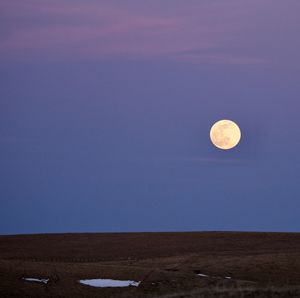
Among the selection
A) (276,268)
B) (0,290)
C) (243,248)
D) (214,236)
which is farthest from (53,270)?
(214,236)

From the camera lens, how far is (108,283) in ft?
118

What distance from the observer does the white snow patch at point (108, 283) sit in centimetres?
3534

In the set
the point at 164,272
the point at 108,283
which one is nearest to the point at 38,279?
the point at 108,283

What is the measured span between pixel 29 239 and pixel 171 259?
Result: 29.9m

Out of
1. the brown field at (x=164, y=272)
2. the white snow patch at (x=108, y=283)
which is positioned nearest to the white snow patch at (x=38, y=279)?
the brown field at (x=164, y=272)

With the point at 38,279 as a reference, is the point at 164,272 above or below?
above

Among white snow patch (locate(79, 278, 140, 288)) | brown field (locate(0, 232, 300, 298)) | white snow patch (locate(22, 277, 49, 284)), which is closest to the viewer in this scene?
brown field (locate(0, 232, 300, 298))

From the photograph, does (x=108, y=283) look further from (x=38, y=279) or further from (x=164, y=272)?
(x=38, y=279)

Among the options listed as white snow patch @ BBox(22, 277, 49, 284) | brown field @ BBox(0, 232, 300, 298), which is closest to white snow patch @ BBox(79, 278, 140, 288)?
brown field @ BBox(0, 232, 300, 298)

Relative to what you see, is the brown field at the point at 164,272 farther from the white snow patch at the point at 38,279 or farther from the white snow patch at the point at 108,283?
the white snow patch at the point at 108,283

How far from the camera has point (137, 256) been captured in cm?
5519

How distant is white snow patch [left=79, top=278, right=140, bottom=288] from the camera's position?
3534 centimetres

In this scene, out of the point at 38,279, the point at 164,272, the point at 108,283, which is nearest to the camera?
the point at 108,283

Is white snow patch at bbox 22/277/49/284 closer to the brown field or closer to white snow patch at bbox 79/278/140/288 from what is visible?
the brown field
